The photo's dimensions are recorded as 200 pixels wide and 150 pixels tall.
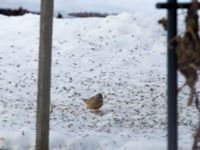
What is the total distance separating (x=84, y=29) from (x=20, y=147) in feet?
18.1

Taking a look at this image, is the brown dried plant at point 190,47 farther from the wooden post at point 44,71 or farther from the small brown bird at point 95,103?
the small brown bird at point 95,103

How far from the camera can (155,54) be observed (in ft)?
33.9

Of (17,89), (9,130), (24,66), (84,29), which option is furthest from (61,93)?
(84,29)

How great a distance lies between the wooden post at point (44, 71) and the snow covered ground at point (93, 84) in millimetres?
823

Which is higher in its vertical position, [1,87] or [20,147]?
[1,87]

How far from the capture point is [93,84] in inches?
344

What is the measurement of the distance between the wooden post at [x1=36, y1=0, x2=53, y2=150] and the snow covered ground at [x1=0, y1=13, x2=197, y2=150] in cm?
82

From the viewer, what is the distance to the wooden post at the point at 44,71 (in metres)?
4.87

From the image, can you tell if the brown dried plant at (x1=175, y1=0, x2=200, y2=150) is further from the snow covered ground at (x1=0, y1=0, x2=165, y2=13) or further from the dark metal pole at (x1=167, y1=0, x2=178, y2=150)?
the snow covered ground at (x1=0, y1=0, x2=165, y2=13)

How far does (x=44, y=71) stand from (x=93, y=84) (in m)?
3.79

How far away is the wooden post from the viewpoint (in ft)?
16.0

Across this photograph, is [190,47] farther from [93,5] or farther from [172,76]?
[93,5]

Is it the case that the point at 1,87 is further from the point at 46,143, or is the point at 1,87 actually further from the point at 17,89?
the point at 46,143

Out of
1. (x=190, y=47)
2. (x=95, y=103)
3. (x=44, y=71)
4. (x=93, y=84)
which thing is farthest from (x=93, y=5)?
(x=190, y=47)
